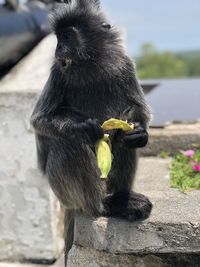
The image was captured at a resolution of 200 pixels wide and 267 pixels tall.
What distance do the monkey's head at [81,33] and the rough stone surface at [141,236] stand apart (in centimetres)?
100

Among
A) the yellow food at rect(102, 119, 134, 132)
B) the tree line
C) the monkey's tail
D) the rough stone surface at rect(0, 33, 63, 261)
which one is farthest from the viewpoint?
the tree line

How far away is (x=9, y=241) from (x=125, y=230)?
1704 mm

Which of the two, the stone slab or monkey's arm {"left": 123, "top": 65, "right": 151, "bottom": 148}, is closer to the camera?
the stone slab

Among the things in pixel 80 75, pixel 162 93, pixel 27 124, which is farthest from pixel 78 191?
pixel 162 93

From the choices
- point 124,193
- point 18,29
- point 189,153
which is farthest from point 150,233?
point 18,29

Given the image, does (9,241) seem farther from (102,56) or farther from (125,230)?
(102,56)

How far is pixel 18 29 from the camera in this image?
5.94m

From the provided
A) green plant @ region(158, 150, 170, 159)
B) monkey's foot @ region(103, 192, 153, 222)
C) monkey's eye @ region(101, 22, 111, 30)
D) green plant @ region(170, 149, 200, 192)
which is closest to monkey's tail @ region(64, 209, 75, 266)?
monkey's foot @ region(103, 192, 153, 222)

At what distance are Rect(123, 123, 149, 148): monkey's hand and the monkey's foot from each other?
394 millimetres

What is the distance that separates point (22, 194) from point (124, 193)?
1.45 m

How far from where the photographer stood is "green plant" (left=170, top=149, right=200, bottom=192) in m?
4.46

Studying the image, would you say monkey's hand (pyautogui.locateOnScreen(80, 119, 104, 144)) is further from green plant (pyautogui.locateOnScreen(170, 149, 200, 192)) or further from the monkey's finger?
green plant (pyautogui.locateOnScreen(170, 149, 200, 192))

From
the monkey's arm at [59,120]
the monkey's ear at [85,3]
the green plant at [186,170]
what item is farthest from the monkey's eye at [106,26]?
the green plant at [186,170]

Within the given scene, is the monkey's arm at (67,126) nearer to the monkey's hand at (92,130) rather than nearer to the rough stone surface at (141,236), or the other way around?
the monkey's hand at (92,130)
